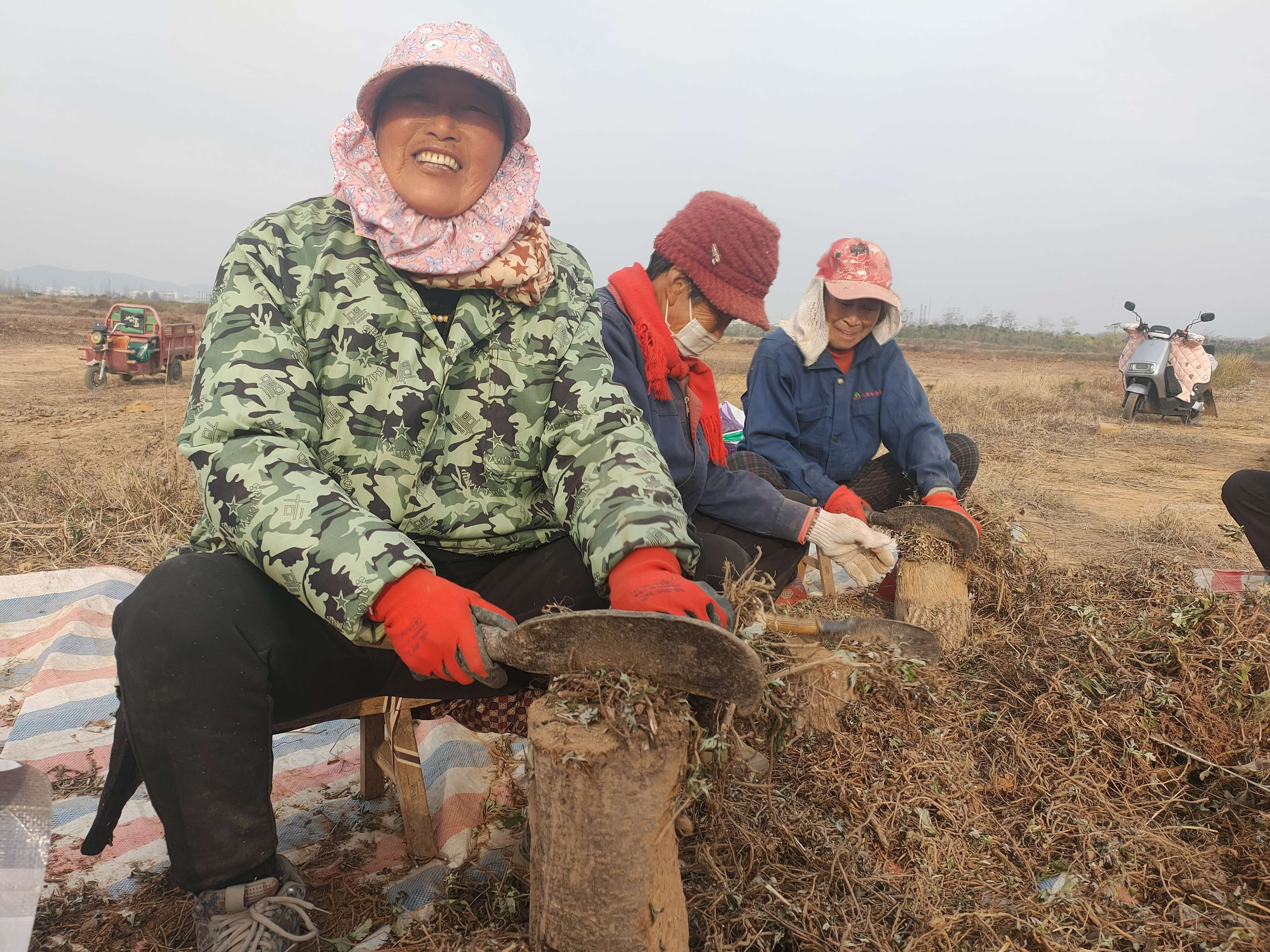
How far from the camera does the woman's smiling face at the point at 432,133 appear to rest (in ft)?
5.43

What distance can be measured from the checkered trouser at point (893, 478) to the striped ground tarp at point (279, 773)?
169 centimetres

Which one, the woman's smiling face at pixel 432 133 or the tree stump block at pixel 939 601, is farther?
the tree stump block at pixel 939 601

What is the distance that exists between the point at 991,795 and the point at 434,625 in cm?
152

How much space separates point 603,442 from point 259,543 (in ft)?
2.20

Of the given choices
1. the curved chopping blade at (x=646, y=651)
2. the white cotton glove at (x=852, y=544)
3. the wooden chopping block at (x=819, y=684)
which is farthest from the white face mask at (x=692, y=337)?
the curved chopping blade at (x=646, y=651)

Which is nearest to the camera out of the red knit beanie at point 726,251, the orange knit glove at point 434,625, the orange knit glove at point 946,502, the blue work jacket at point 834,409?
the orange knit glove at point 434,625

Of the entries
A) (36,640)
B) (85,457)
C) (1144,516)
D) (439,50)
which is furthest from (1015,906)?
(85,457)

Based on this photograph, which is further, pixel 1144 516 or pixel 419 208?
pixel 1144 516

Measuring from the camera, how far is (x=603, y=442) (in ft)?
5.36

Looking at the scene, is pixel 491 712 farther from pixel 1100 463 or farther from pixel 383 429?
pixel 1100 463

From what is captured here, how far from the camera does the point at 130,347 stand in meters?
10.6

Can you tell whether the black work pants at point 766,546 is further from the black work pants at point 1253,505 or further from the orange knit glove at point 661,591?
the black work pants at point 1253,505

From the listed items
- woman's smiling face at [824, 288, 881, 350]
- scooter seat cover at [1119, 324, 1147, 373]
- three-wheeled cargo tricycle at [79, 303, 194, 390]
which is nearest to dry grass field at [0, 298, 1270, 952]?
woman's smiling face at [824, 288, 881, 350]

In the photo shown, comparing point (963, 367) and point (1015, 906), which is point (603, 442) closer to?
point (1015, 906)
